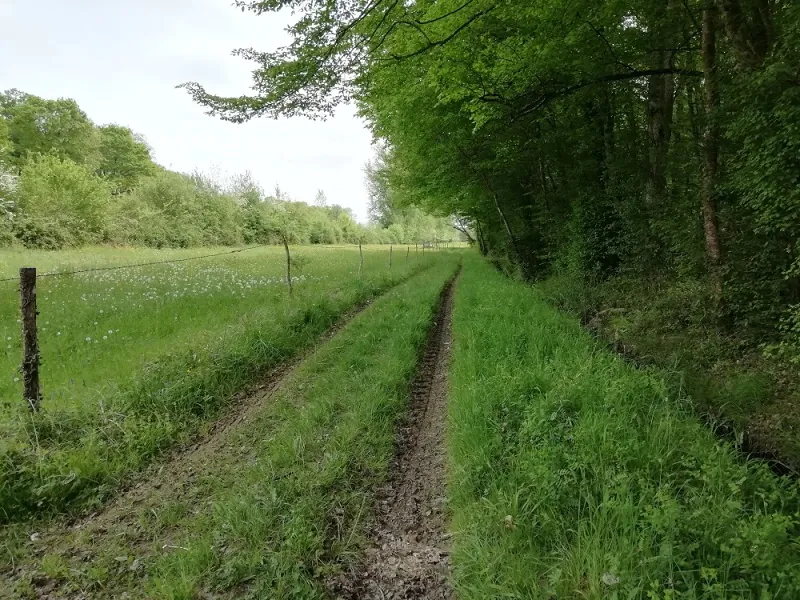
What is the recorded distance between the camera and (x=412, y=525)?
Answer: 3285mm

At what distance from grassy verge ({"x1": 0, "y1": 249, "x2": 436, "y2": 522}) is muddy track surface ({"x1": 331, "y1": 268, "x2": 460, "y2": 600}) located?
8.31 feet

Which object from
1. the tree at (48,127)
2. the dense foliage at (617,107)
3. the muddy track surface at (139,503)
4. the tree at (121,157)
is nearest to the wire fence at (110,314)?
the muddy track surface at (139,503)

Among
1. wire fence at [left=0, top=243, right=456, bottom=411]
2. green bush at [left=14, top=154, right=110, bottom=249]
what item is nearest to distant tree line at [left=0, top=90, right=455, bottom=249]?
green bush at [left=14, top=154, right=110, bottom=249]

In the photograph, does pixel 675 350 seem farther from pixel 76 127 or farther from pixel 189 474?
pixel 76 127

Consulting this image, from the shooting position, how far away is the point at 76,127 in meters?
44.8

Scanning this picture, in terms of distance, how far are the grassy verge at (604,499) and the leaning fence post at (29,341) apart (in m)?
4.78

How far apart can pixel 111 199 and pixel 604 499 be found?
41780 mm

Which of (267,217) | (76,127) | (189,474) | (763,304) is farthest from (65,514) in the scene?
(76,127)

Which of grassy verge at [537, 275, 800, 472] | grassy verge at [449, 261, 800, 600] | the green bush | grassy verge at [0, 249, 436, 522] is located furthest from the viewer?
the green bush

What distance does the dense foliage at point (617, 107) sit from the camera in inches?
198

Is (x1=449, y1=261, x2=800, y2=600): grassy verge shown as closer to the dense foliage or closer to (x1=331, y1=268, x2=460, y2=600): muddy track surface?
(x1=331, y1=268, x2=460, y2=600): muddy track surface

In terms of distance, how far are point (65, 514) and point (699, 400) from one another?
6.70 m

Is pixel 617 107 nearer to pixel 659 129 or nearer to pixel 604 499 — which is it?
pixel 659 129

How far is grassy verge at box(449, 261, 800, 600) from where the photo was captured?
221 cm
